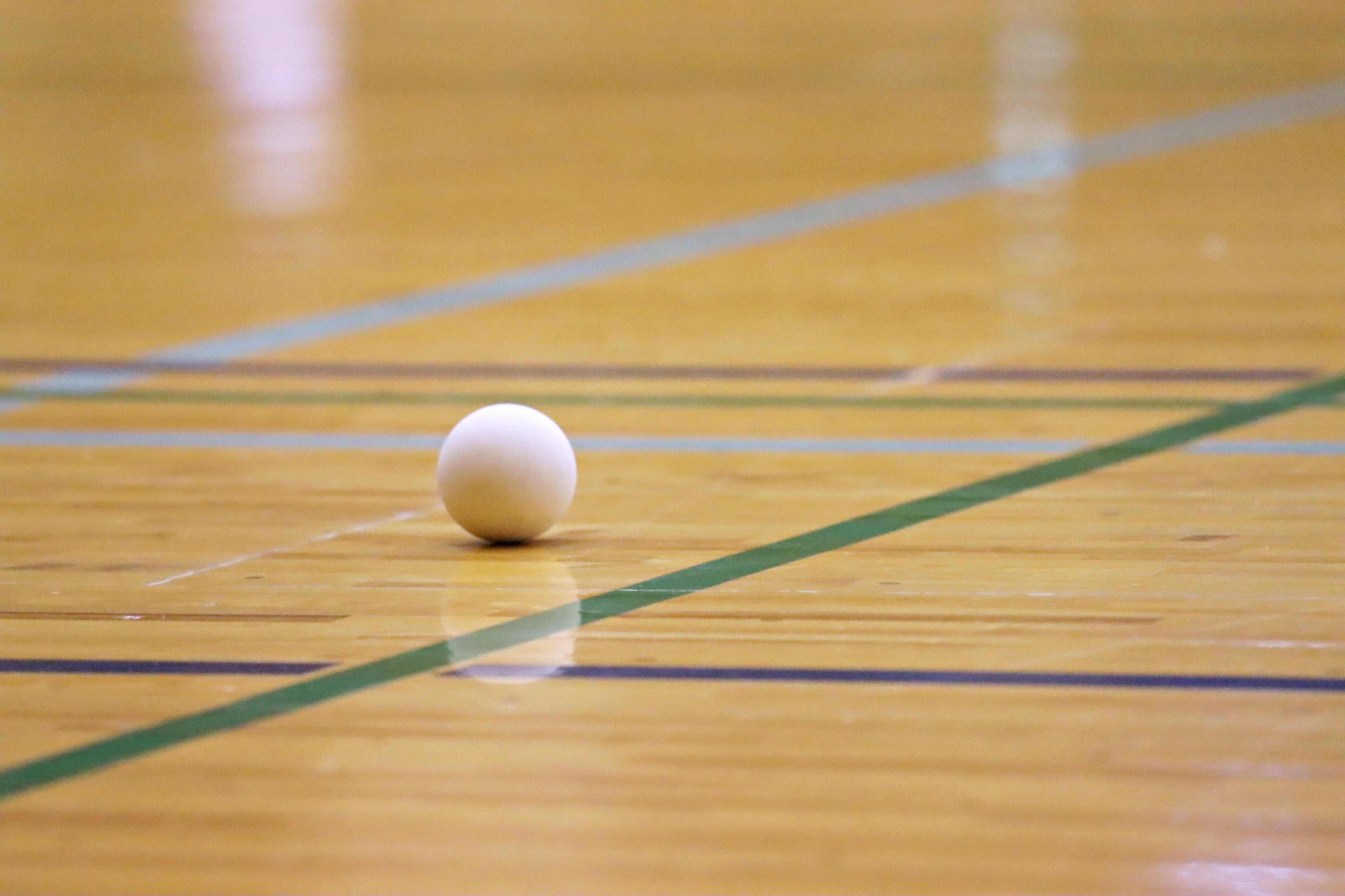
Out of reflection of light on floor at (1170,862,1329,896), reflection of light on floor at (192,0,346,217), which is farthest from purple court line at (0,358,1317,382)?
reflection of light on floor at (1170,862,1329,896)

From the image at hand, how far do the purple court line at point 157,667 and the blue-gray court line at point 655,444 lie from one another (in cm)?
130

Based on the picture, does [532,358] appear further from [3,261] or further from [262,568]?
[3,261]

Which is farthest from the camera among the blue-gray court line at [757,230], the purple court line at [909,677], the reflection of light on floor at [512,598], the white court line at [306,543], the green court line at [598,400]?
the blue-gray court line at [757,230]

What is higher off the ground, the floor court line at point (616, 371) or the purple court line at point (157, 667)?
the floor court line at point (616, 371)

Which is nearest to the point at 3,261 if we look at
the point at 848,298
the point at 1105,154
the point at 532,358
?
the point at 532,358

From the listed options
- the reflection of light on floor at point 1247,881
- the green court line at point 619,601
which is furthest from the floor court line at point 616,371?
the reflection of light on floor at point 1247,881

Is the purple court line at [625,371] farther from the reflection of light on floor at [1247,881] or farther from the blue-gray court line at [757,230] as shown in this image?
the reflection of light on floor at [1247,881]

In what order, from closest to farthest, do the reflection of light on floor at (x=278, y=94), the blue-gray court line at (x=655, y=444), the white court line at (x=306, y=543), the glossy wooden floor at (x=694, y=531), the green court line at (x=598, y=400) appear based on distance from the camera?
the glossy wooden floor at (x=694, y=531) → the white court line at (x=306, y=543) → the blue-gray court line at (x=655, y=444) → the green court line at (x=598, y=400) → the reflection of light on floor at (x=278, y=94)

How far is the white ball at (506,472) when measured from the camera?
3.02m

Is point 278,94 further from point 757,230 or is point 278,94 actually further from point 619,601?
point 619,601

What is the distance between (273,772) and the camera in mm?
2148

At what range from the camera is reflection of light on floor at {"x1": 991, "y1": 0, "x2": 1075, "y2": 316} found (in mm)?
5523

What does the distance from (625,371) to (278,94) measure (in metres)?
5.58

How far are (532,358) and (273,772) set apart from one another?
2.59 metres
